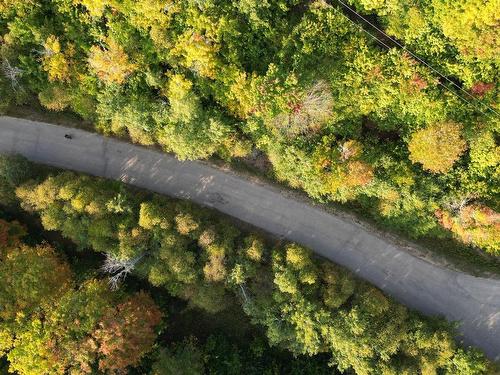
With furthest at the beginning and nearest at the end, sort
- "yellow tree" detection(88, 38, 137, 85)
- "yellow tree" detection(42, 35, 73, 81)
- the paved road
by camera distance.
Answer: the paved road → "yellow tree" detection(42, 35, 73, 81) → "yellow tree" detection(88, 38, 137, 85)

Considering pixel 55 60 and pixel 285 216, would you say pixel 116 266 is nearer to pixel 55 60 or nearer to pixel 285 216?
pixel 285 216

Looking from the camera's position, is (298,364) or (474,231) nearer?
(474,231)

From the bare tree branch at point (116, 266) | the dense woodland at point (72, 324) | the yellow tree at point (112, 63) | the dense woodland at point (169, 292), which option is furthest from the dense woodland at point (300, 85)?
the dense woodland at point (72, 324)

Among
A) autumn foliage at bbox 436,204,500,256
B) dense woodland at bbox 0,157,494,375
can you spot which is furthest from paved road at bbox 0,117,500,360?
autumn foliage at bbox 436,204,500,256

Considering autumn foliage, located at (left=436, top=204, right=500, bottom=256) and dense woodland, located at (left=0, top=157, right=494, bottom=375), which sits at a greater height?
autumn foliage, located at (left=436, top=204, right=500, bottom=256)

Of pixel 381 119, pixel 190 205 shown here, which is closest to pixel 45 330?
pixel 190 205

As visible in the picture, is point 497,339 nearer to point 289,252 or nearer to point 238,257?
point 289,252

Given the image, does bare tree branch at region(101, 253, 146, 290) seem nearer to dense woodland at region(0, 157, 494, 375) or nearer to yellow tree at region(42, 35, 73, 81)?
dense woodland at region(0, 157, 494, 375)
